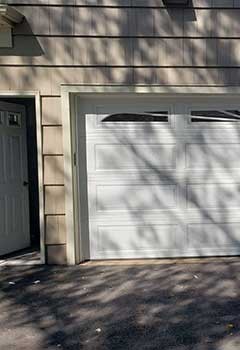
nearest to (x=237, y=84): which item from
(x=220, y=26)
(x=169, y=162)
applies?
(x=220, y=26)

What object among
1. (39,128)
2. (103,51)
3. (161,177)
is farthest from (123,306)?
(103,51)

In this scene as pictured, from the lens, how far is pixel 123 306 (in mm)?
3832

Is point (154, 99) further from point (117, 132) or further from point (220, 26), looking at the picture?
point (220, 26)

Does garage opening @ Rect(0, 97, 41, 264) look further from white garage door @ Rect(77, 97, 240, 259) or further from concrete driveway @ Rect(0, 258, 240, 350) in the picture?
white garage door @ Rect(77, 97, 240, 259)

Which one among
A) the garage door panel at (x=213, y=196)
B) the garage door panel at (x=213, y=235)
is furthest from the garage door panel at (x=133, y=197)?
the garage door panel at (x=213, y=235)

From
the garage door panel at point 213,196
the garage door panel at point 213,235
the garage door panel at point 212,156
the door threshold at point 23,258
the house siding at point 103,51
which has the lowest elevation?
the door threshold at point 23,258

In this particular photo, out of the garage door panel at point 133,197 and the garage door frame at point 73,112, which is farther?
the garage door panel at point 133,197

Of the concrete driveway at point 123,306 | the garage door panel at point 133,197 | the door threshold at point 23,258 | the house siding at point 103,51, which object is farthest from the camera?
the garage door panel at point 133,197

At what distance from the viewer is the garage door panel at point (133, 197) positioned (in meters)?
5.37

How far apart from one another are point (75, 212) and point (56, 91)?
4.82ft

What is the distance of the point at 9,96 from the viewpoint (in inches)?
201

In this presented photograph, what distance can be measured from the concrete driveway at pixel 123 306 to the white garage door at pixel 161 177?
0.34 meters

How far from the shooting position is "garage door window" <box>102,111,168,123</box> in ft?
17.5

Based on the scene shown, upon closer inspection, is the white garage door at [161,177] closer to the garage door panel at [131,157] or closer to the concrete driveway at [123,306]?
the garage door panel at [131,157]
